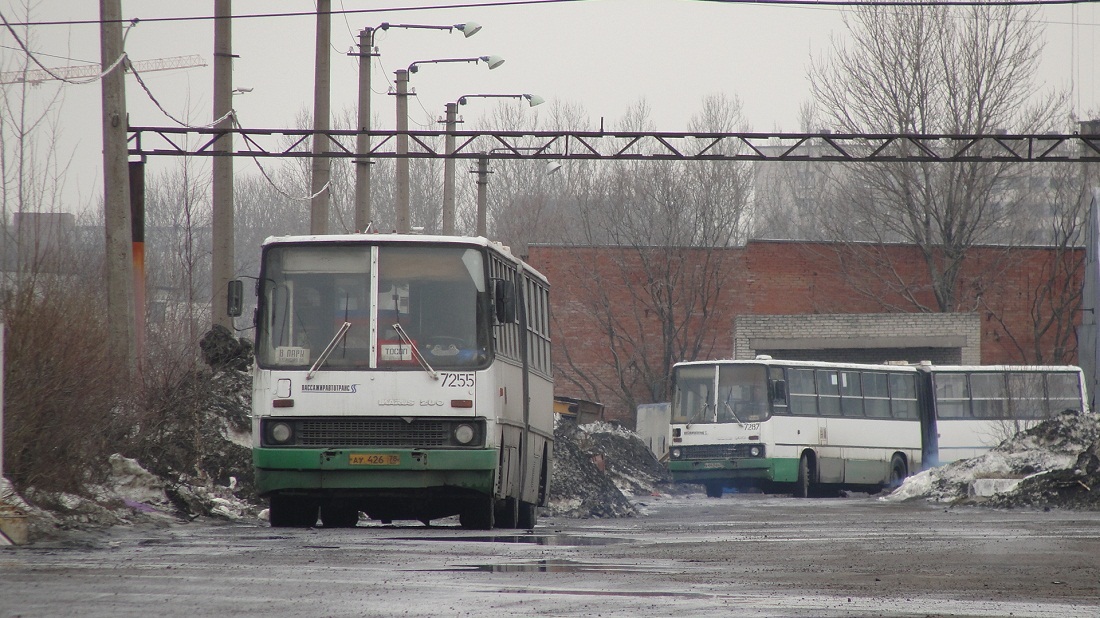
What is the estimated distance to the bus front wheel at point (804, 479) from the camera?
1448 inches

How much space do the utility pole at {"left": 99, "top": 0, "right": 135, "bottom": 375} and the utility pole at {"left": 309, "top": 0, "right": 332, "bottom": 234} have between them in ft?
23.0

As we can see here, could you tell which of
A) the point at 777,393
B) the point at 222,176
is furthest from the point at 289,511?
the point at 777,393

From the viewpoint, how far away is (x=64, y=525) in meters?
14.2

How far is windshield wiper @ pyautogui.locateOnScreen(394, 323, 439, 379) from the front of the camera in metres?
15.7

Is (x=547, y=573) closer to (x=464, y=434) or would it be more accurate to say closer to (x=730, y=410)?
(x=464, y=434)

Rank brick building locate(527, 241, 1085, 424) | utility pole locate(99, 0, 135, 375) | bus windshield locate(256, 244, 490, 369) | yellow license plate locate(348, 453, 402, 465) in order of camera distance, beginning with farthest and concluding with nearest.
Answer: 1. brick building locate(527, 241, 1085, 424)
2. utility pole locate(99, 0, 135, 375)
3. bus windshield locate(256, 244, 490, 369)
4. yellow license plate locate(348, 453, 402, 465)

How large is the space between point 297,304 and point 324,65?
45.6ft

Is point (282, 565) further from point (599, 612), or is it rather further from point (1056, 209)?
point (1056, 209)

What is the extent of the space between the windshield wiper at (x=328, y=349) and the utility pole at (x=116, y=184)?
570 cm

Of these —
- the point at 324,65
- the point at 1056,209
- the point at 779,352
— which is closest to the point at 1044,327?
the point at 1056,209

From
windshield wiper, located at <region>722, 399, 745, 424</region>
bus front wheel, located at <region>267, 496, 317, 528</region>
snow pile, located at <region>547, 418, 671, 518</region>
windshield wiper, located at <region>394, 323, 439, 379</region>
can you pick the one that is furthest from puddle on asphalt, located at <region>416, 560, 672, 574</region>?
windshield wiper, located at <region>722, 399, 745, 424</region>

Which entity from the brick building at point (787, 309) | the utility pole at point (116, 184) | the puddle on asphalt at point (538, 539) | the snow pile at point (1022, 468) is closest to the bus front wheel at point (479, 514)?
the puddle on asphalt at point (538, 539)

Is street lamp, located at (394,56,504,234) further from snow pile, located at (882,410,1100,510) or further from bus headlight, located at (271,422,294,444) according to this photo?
bus headlight, located at (271,422,294,444)

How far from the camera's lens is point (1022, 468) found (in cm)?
3003
